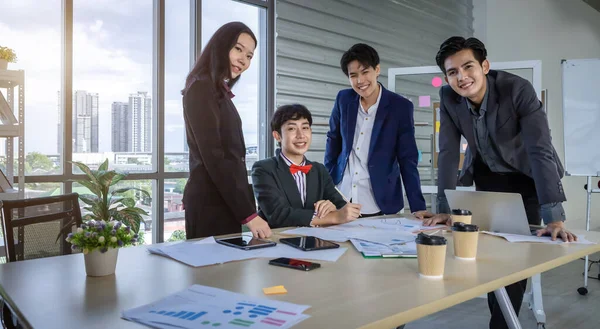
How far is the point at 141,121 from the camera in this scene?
381 cm

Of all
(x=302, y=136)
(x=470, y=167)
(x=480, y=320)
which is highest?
(x=302, y=136)

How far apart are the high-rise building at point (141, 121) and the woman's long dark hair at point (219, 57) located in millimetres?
2326

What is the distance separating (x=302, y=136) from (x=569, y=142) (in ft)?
10.1

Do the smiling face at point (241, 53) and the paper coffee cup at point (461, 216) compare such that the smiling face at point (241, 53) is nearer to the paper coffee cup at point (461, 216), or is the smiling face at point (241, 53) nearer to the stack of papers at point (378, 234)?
the stack of papers at point (378, 234)

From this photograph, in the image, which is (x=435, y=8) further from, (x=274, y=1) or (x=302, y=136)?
(x=302, y=136)

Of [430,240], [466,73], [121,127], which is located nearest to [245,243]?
[430,240]

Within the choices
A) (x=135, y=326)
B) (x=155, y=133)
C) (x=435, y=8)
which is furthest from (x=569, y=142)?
(x=135, y=326)

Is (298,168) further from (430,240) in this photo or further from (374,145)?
(430,240)

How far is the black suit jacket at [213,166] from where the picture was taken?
1.54 meters

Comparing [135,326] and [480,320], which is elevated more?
[135,326]

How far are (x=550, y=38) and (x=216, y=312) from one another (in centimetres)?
676

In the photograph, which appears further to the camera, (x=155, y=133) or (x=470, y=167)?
(x=155, y=133)

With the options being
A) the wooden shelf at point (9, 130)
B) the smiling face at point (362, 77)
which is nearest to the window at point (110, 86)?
the wooden shelf at point (9, 130)

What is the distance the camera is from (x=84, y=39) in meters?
3.47
